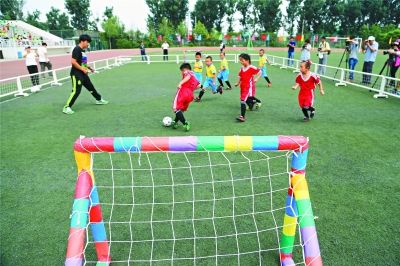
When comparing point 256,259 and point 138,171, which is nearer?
point 256,259

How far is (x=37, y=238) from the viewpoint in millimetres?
3285

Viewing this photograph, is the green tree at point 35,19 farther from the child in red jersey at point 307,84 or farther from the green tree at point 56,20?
the child in red jersey at point 307,84

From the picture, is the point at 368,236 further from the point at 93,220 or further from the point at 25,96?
the point at 25,96

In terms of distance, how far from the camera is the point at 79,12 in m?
70.2

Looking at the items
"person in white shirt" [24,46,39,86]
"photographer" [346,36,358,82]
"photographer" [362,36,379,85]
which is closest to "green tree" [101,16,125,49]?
"person in white shirt" [24,46,39,86]

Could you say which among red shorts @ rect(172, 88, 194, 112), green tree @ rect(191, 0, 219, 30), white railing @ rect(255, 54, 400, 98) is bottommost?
white railing @ rect(255, 54, 400, 98)

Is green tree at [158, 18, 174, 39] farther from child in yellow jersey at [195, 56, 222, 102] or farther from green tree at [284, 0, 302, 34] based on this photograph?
child in yellow jersey at [195, 56, 222, 102]

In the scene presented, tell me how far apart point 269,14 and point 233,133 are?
222ft

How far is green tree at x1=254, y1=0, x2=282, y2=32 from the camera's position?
215 feet

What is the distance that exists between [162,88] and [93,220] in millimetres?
10426

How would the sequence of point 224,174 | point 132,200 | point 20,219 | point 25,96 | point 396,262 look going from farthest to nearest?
point 25,96, point 224,174, point 132,200, point 20,219, point 396,262

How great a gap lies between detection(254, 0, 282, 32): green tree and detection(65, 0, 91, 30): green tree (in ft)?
130

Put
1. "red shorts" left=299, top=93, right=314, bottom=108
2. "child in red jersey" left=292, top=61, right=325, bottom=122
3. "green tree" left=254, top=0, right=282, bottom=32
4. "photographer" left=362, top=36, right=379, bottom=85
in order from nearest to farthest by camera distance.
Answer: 1. "child in red jersey" left=292, top=61, right=325, bottom=122
2. "red shorts" left=299, top=93, right=314, bottom=108
3. "photographer" left=362, top=36, right=379, bottom=85
4. "green tree" left=254, top=0, right=282, bottom=32

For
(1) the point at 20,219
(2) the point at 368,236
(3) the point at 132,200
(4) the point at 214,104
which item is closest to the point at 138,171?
(3) the point at 132,200
